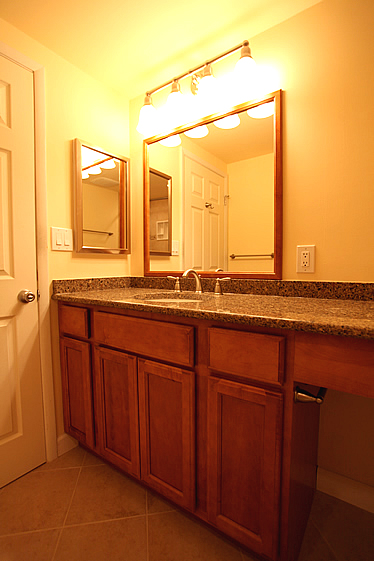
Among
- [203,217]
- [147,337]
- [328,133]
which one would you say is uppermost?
[328,133]

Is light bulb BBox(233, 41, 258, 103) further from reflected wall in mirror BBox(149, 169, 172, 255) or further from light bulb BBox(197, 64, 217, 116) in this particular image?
reflected wall in mirror BBox(149, 169, 172, 255)

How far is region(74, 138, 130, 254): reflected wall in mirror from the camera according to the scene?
5.17ft

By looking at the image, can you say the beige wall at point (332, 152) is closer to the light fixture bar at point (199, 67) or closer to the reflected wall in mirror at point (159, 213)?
the light fixture bar at point (199, 67)

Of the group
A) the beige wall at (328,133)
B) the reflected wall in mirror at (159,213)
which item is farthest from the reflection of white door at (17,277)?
the beige wall at (328,133)

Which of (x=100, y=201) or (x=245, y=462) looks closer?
(x=245, y=462)

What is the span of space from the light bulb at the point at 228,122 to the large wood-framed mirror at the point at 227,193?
1 cm

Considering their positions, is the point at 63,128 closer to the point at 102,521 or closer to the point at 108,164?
the point at 108,164

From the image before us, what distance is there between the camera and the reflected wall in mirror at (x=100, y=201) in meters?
1.58

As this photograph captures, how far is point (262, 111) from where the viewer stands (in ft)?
4.38

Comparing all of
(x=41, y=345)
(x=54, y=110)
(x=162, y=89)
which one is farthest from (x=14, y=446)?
(x=162, y=89)

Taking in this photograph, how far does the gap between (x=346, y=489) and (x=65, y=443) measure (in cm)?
141

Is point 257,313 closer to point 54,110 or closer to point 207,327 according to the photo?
point 207,327

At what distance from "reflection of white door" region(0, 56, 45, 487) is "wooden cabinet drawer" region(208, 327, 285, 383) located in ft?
3.26

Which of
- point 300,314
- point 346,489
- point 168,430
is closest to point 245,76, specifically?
point 300,314
